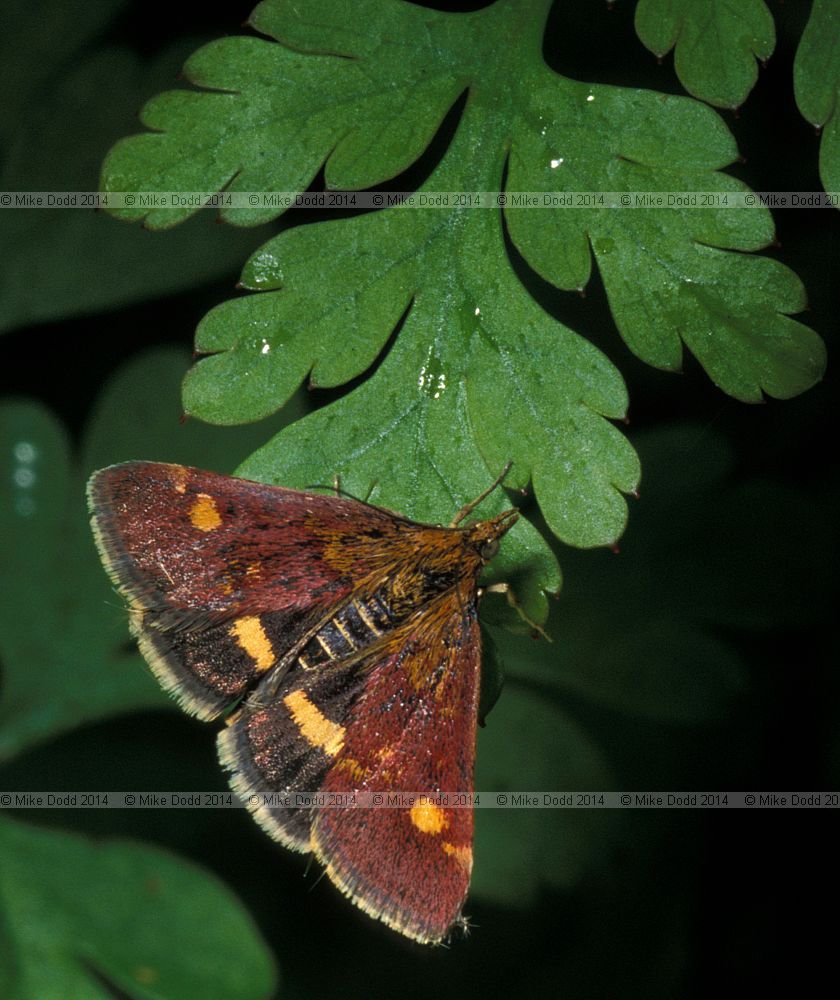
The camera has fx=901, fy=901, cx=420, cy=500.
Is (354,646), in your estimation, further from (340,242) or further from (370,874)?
(340,242)

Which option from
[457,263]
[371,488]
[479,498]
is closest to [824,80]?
[457,263]

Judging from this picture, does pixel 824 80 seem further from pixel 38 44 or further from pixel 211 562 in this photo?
pixel 38 44

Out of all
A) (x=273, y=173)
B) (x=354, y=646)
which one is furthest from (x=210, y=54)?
(x=354, y=646)

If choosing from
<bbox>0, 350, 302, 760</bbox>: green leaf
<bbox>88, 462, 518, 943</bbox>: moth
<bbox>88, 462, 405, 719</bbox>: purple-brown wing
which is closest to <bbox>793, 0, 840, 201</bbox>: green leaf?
<bbox>88, 462, 518, 943</bbox>: moth

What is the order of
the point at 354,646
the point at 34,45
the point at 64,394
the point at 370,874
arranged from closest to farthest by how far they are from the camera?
the point at 370,874, the point at 354,646, the point at 34,45, the point at 64,394

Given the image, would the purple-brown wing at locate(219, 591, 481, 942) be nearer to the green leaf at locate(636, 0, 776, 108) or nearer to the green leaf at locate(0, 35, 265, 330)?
the green leaf at locate(636, 0, 776, 108)

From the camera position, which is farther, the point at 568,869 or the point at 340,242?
the point at 568,869
